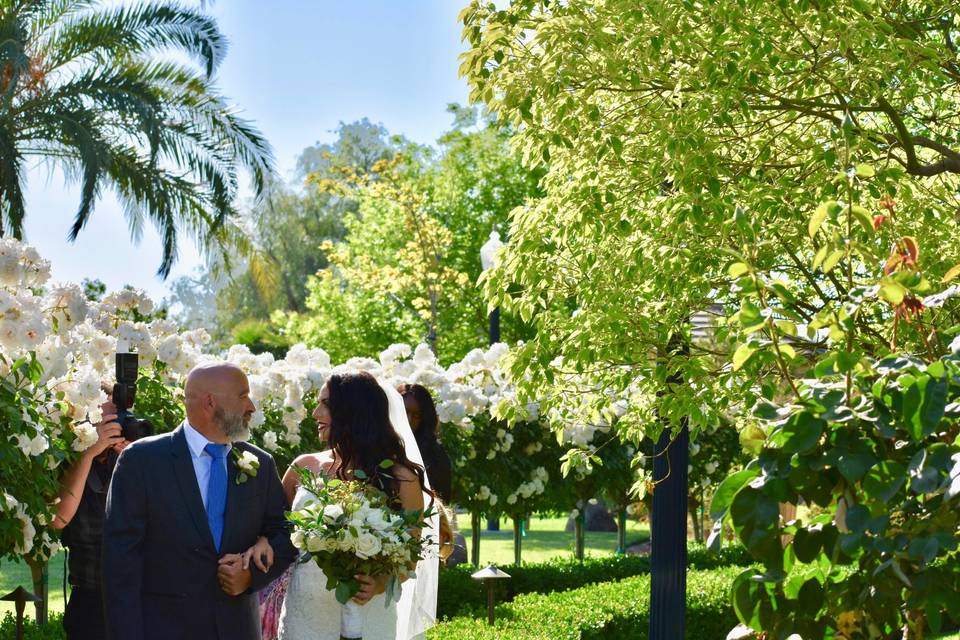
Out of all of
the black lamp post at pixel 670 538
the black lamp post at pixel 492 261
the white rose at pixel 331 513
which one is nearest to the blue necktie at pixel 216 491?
the white rose at pixel 331 513

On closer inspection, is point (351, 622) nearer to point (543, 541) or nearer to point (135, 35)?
point (135, 35)

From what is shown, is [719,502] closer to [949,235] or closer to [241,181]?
[949,235]

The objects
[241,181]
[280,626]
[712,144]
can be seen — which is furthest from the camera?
[241,181]

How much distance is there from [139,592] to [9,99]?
1273cm

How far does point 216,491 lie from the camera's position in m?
4.15

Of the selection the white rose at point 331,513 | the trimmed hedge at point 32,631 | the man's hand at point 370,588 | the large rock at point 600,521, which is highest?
the white rose at point 331,513

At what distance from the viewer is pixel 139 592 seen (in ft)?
12.6

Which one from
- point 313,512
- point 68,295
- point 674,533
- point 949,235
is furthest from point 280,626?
point 949,235

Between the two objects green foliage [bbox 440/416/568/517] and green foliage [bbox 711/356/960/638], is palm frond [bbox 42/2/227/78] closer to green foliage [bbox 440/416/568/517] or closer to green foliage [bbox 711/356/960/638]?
green foliage [bbox 440/416/568/517]

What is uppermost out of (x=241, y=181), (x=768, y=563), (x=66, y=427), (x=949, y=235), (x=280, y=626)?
(x=241, y=181)

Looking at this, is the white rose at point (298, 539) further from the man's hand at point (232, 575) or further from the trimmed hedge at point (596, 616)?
the trimmed hedge at point (596, 616)

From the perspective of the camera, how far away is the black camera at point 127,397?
5.12m

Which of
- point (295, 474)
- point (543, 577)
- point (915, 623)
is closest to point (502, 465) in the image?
point (543, 577)

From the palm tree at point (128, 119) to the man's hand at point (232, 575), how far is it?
39.5ft
